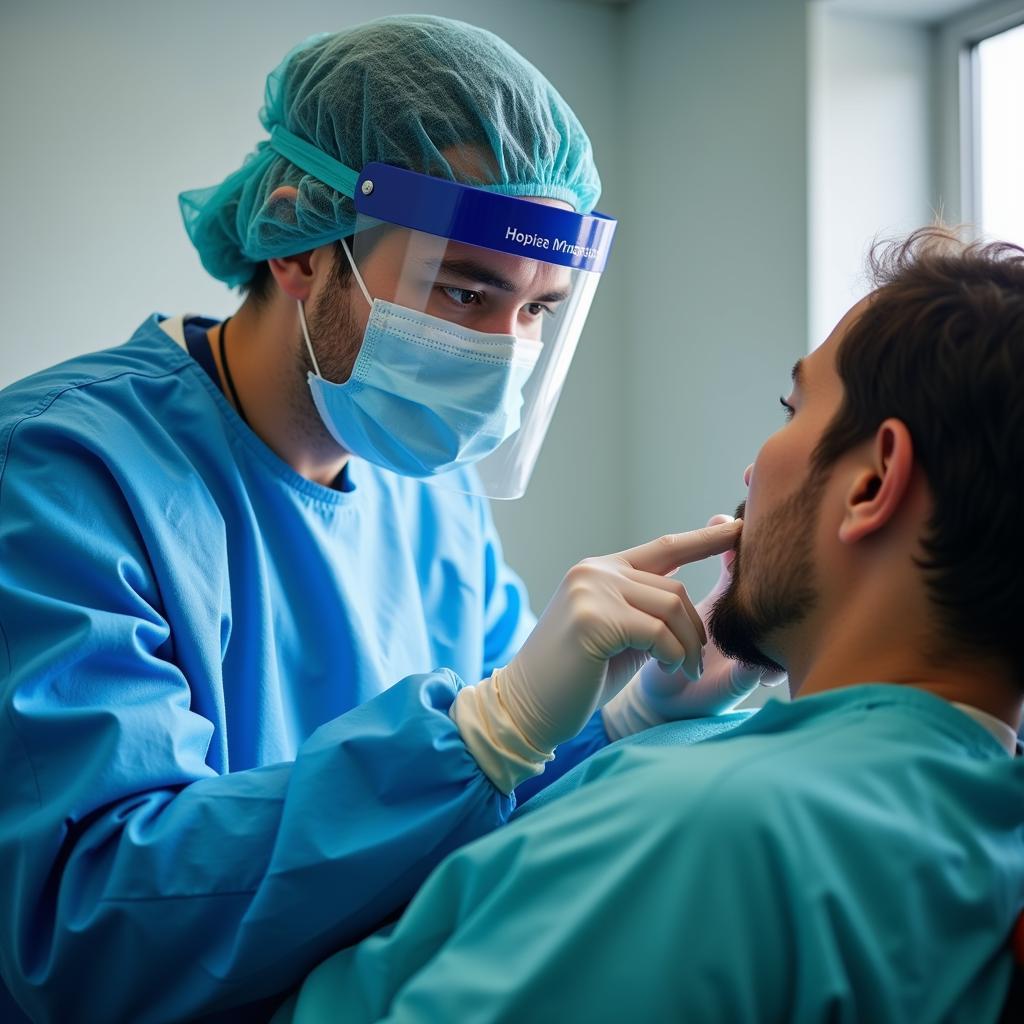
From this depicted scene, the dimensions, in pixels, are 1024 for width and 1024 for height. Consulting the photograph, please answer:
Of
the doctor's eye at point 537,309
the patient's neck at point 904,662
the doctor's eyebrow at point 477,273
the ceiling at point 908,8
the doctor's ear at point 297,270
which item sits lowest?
the patient's neck at point 904,662

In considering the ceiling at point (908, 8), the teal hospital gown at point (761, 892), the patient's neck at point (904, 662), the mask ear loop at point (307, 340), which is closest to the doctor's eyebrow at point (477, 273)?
the mask ear loop at point (307, 340)

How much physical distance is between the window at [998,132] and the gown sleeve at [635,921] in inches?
76.1

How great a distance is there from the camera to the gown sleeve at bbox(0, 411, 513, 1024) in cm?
112

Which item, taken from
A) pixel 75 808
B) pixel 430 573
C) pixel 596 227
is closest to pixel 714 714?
pixel 430 573

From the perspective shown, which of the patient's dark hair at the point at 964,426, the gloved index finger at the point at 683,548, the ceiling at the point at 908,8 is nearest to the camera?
the patient's dark hair at the point at 964,426

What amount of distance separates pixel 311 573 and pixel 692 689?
561mm

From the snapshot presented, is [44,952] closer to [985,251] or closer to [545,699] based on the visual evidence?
[545,699]

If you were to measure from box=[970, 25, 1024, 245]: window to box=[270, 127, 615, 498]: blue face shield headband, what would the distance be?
4.05 ft

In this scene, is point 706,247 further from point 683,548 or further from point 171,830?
point 171,830

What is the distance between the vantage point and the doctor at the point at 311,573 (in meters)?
1.14

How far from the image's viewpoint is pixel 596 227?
153cm

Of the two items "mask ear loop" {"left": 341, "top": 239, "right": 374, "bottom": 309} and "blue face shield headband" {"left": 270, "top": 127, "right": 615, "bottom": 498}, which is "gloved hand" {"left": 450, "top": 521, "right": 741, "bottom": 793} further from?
"mask ear loop" {"left": 341, "top": 239, "right": 374, "bottom": 309}

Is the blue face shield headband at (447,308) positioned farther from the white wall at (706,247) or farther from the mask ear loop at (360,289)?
the white wall at (706,247)

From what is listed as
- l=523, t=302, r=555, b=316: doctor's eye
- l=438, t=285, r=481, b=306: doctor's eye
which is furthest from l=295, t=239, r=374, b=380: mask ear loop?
l=523, t=302, r=555, b=316: doctor's eye
